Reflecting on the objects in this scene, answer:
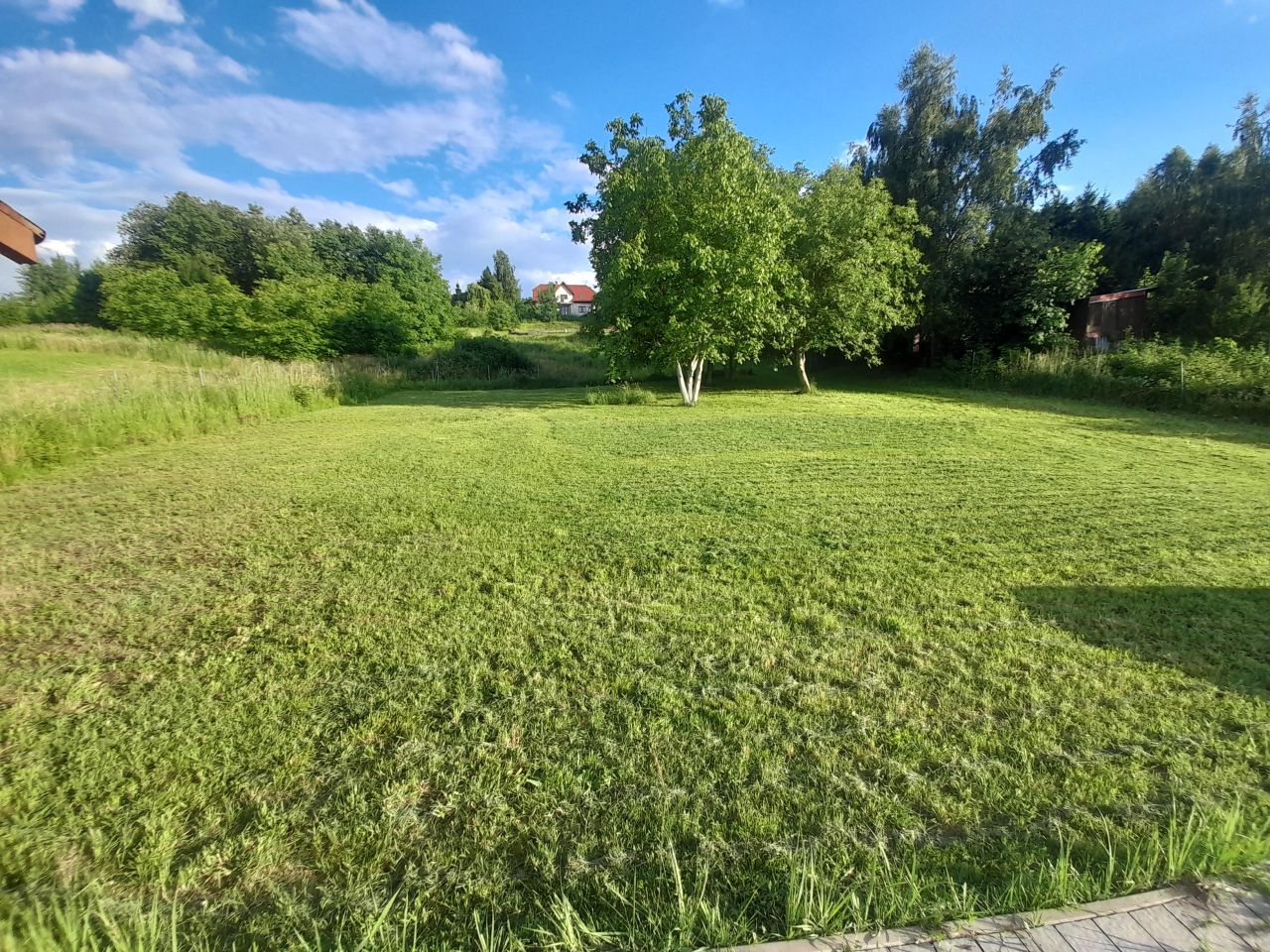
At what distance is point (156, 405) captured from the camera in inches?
396

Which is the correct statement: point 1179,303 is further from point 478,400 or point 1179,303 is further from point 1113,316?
point 478,400

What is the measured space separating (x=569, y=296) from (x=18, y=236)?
291ft

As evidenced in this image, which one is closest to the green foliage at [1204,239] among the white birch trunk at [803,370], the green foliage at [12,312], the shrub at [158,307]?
the white birch trunk at [803,370]

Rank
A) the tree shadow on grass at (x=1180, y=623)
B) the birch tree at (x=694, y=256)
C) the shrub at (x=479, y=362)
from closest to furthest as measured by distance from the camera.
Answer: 1. the tree shadow on grass at (x=1180, y=623)
2. the birch tree at (x=694, y=256)
3. the shrub at (x=479, y=362)

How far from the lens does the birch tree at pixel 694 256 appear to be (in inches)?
590

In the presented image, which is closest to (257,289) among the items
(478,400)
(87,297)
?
(478,400)

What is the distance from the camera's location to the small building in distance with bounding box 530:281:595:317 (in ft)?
263

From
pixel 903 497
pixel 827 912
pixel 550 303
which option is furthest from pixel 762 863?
pixel 550 303

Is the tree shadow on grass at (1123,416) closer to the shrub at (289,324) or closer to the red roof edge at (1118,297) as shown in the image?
the red roof edge at (1118,297)

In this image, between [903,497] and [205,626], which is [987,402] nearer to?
[903,497]

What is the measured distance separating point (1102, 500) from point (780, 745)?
18.6 feet

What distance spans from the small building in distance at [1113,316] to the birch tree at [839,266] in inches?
277

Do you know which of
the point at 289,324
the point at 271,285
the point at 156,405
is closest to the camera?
the point at 156,405

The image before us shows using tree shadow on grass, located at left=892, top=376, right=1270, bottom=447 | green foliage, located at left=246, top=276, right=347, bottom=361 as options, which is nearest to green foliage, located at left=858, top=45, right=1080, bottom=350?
tree shadow on grass, located at left=892, top=376, right=1270, bottom=447
